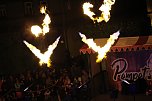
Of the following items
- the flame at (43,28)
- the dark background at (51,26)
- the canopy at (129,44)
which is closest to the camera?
the canopy at (129,44)

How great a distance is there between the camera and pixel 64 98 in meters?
17.8

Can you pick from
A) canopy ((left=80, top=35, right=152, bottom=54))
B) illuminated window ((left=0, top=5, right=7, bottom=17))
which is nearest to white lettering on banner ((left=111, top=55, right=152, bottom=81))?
canopy ((left=80, top=35, right=152, bottom=54))

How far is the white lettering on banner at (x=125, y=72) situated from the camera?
18281mm

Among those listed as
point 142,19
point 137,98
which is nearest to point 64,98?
point 137,98

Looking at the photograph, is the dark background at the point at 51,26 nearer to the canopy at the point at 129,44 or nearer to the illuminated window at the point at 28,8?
the illuminated window at the point at 28,8

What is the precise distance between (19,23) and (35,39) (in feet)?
6.13

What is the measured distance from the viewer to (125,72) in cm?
1875

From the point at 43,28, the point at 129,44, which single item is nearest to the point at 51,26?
the point at 43,28

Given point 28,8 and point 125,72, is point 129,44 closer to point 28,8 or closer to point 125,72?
point 125,72

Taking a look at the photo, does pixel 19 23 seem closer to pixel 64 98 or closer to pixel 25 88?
pixel 25 88

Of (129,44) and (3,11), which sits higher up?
(3,11)

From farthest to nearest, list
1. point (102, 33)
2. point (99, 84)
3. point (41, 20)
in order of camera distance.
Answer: point (41, 20) → point (102, 33) → point (99, 84)

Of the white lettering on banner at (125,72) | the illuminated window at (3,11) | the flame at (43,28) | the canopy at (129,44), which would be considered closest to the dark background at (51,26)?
the illuminated window at (3,11)

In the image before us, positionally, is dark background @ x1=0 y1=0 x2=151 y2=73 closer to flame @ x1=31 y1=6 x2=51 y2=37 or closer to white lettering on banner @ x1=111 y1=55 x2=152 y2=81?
flame @ x1=31 y1=6 x2=51 y2=37
